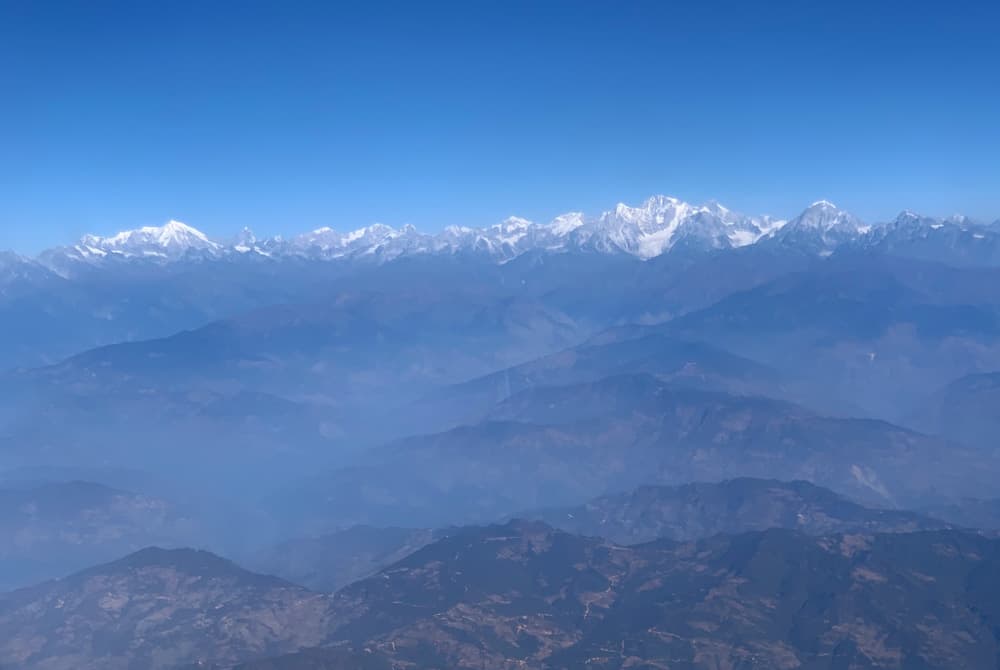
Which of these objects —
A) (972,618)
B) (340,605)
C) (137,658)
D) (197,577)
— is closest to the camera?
(972,618)

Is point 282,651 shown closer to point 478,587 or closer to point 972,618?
point 478,587

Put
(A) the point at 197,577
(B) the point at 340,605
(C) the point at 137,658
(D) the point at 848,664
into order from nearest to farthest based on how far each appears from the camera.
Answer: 1. (D) the point at 848,664
2. (C) the point at 137,658
3. (B) the point at 340,605
4. (A) the point at 197,577

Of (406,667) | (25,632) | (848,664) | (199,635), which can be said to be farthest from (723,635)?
(25,632)

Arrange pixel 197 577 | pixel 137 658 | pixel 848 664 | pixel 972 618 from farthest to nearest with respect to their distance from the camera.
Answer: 1. pixel 197 577
2. pixel 137 658
3. pixel 972 618
4. pixel 848 664

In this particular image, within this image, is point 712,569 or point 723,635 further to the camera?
point 712,569

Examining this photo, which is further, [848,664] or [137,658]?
[137,658]

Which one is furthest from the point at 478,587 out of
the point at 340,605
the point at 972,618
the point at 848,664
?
the point at 972,618

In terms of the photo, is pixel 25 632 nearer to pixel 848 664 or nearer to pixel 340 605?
pixel 340 605

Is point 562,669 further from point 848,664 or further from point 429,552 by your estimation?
point 429,552

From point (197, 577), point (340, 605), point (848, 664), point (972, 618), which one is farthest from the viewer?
point (197, 577)
